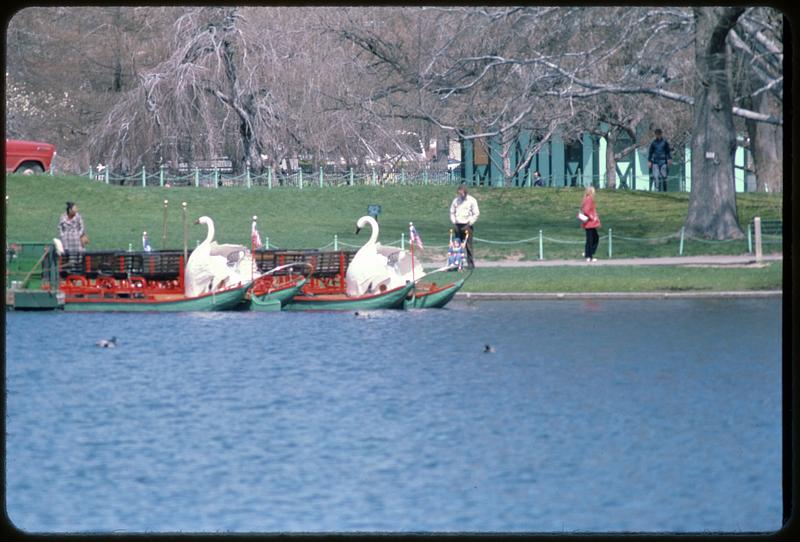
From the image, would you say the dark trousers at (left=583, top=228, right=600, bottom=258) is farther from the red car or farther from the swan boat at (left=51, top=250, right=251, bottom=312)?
the red car

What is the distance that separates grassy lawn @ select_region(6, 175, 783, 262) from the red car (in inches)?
69.9

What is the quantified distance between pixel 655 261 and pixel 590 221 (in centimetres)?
194

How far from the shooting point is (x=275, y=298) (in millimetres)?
28750

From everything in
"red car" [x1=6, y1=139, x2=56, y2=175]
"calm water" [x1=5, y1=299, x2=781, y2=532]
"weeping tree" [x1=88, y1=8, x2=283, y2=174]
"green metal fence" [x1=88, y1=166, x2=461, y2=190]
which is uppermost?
"weeping tree" [x1=88, y1=8, x2=283, y2=174]

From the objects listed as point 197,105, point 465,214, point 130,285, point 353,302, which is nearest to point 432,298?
point 353,302

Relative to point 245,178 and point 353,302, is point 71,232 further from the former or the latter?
point 245,178

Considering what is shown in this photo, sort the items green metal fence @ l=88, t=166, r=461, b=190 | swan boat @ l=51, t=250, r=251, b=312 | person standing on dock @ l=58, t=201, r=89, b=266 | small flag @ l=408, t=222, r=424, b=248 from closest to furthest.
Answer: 1. swan boat @ l=51, t=250, r=251, b=312
2. person standing on dock @ l=58, t=201, r=89, b=266
3. small flag @ l=408, t=222, r=424, b=248
4. green metal fence @ l=88, t=166, r=461, b=190

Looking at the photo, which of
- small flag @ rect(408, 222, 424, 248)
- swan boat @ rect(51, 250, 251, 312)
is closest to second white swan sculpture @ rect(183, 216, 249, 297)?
swan boat @ rect(51, 250, 251, 312)

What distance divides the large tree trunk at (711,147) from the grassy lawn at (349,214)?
107 cm

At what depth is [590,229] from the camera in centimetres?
3397

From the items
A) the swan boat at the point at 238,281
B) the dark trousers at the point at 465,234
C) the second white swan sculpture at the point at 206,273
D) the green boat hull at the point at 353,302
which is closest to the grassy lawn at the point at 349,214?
the dark trousers at the point at 465,234

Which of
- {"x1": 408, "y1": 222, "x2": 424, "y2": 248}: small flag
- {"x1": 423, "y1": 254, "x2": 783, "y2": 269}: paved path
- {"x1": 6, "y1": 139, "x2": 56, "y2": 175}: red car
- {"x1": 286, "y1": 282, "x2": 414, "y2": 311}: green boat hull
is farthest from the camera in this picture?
{"x1": 6, "y1": 139, "x2": 56, "y2": 175}: red car

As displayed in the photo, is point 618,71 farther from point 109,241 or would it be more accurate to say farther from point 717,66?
point 109,241

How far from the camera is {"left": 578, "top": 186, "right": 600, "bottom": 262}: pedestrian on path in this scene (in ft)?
109
